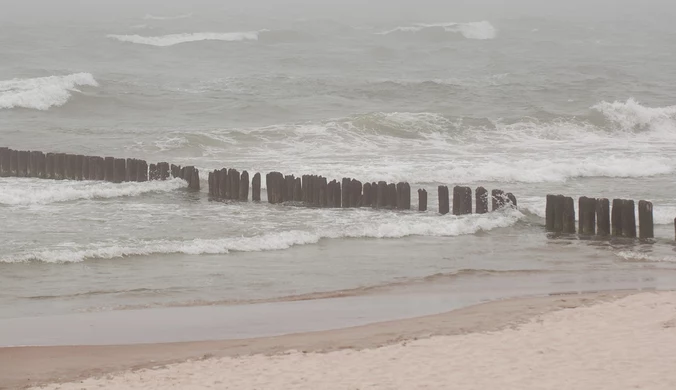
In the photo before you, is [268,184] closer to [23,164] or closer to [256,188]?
[256,188]

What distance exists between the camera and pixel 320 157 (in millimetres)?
24578

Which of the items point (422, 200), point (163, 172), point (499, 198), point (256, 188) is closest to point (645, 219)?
point (499, 198)

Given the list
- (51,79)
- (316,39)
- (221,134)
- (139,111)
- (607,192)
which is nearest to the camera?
(607,192)

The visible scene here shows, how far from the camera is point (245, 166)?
76.4 feet

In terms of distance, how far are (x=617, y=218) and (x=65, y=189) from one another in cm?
1027

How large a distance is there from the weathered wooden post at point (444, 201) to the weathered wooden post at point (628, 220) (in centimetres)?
318

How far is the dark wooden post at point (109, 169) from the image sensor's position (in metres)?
20.4

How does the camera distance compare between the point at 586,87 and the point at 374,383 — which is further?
the point at 586,87

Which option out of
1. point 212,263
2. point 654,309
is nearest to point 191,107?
point 212,263

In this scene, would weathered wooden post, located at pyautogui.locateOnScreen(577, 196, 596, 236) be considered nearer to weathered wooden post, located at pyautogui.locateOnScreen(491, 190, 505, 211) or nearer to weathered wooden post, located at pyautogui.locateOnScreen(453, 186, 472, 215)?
weathered wooden post, located at pyautogui.locateOnScreen(491, 190, 505, 211)

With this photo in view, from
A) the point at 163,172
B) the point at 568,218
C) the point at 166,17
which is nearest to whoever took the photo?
the point at 568,218

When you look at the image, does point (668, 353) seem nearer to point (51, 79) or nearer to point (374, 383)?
point (374, 383)

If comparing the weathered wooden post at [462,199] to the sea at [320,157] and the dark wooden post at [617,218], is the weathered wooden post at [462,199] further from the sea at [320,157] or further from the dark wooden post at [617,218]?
the dark wooden post at [617,218]

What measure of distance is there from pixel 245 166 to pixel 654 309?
1387 cm
